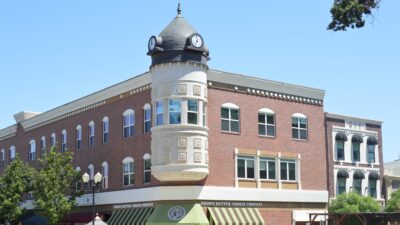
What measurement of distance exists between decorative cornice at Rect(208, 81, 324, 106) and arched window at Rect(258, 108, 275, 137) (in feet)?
3.62

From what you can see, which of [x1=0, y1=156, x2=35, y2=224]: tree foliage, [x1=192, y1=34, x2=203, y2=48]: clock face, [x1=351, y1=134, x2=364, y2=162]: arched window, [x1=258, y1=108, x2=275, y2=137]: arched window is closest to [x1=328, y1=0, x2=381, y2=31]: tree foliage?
[x1=192, y1=34, x2=203, y2=48]: clock face

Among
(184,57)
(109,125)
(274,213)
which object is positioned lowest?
(274,213)

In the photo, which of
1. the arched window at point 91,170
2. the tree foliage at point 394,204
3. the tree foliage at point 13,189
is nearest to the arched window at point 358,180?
the tree foliage at point 394,204

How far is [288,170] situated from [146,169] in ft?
32.3

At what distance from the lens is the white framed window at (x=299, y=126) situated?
4662 centimetres

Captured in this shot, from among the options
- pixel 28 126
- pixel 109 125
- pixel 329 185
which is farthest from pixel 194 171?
pixel 28 126

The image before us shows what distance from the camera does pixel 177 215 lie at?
3972 cm

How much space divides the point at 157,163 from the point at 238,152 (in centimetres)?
579

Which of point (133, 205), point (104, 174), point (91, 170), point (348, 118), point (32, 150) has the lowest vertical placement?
point (133, 205)

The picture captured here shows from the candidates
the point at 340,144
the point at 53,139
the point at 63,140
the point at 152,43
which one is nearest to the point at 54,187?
the point at 63,140

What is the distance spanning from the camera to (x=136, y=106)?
44.1 metres

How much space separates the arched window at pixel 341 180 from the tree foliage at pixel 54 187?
749 inches

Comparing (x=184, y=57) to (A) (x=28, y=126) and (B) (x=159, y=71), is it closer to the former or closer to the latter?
(B) (x=159, y=71)

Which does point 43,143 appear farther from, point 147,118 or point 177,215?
point 177,215
